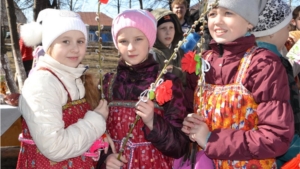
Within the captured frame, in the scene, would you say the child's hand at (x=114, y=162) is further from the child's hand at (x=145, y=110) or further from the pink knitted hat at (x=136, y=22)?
the pink knitted hat at (x=136, y=22)

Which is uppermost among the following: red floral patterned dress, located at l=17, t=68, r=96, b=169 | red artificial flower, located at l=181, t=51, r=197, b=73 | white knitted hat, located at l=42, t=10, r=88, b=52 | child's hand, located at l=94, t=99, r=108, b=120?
white knitted hat, located at l=42, t=10, r=88, b=52

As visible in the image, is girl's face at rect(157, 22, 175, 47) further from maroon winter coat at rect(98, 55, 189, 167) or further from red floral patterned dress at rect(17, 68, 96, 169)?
red floral patterned dress at rect(17, 68, 96, 169)

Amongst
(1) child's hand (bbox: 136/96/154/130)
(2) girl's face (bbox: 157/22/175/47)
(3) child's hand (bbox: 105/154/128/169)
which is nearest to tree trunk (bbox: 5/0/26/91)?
(2) girl's face (bbox: 157/22/175/47)

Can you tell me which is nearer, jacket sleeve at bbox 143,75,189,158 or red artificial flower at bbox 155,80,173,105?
red artificial flower at bbox 155,80,173,105

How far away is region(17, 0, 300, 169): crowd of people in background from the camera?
188 centimetres

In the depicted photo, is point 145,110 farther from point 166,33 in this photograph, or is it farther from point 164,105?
point 166,33

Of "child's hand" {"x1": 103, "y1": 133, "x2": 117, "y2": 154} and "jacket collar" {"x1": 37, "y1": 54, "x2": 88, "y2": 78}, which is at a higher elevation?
"jacket collar" {"x1": 37, "y1": 54, "x2": 88, "y2": 78}

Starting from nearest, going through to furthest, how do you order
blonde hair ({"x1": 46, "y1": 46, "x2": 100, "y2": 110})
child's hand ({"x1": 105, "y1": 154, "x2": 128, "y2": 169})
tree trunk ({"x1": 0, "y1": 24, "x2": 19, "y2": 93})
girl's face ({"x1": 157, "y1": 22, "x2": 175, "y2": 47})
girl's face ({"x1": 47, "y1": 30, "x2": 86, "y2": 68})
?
1. child's hand ({"x1": 105, "y1": 154, "x2": 128, "y2": 169})
2. girl's face ({"x1": 47, "y1": 30, "x2": 86, "y2": 68})
3. blonde hair ({"x1": 46, "y1": 46, "x2": 100, "y2": 110})
4. girl's face ({"x1": 157, "y1": 22, "x2": 175, "y2": 47})
5. tree trunk ({"x1": 0, "y1": 24, "x2": 19, "y2": 93})

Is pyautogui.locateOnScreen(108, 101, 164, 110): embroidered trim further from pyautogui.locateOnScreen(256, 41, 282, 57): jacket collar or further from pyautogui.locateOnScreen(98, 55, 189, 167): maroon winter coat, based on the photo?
pyautogui.locateOnScreen(256, 41, 282, 57): jacket collar

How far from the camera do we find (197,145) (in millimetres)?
2176

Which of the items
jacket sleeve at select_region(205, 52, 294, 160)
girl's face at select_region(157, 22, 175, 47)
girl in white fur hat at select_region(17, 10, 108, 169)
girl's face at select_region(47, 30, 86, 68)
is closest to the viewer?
jacket sleeve at select_region(205, 52, 294, 160)

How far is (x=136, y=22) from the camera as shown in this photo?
7.53 ft

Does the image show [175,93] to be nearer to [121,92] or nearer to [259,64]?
[121,92]

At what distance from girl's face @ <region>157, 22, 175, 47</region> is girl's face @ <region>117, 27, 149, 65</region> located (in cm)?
208
